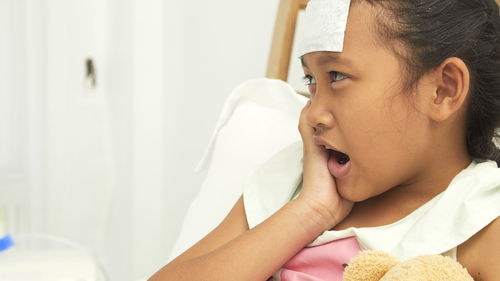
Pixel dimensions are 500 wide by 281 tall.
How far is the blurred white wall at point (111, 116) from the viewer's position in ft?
6.64

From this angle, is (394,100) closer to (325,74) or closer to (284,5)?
(325,74)

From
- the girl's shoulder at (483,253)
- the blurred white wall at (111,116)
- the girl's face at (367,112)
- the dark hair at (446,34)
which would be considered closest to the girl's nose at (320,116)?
the girl's face at (367,112)

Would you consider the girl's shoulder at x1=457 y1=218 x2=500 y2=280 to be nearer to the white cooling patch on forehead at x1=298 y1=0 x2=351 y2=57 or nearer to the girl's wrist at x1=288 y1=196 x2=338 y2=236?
the girl's wrist at x1=288 y1=196 x2=338 y2=236

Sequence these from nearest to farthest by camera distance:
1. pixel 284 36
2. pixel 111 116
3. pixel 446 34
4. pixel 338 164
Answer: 1. pixel 446 34
2. pixel 338 164
3. pixel 284 36
4. pixel 111 116

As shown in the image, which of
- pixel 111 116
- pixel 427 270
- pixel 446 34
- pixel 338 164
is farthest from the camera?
pixel 111 116

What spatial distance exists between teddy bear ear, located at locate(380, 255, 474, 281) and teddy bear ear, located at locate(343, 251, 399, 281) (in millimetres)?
20

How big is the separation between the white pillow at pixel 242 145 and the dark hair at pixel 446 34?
0.40 meters

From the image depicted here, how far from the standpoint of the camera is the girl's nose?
0.86 meters

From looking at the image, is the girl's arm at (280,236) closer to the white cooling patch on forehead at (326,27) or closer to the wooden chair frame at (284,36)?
the white cooling patch on forehead at (326,27)

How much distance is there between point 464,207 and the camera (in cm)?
80

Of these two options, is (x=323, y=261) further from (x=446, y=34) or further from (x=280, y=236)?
(x=446, y=34)

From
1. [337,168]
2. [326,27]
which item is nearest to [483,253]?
[337,168]

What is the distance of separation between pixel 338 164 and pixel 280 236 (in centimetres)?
14

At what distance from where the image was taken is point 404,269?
0.67 meters
